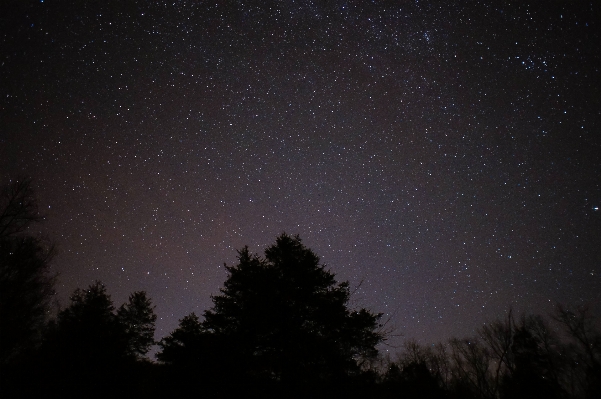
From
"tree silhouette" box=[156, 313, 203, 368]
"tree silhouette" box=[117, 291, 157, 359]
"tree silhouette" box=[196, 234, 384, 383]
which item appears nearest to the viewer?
"tree silhouette" box=[196, 234, 384, 383]

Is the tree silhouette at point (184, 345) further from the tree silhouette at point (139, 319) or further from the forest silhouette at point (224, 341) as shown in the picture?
the tree silhouette at point (139, 319)

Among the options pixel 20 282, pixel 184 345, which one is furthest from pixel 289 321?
pixel 20 282

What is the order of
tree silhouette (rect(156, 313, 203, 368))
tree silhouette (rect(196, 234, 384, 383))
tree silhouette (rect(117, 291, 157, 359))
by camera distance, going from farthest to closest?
tree silhouette (rect(117, 291, 157, 359))
tree silhouette (rect(156, 313, 203, 368))
tree silhouette (rect(196, 234, 384, 383))

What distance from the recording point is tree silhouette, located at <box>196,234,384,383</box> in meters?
9.72

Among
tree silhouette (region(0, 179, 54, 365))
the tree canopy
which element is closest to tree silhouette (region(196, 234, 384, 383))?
the tree canopy

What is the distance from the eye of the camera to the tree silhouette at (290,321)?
972 cm

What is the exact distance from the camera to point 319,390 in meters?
9.09

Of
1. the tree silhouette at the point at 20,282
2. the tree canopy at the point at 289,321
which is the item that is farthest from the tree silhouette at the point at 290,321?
the tree silhouette at the point at 20,282

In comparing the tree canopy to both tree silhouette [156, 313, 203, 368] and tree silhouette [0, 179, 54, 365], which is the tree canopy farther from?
tree silhouette [0, 179, 54, 365]

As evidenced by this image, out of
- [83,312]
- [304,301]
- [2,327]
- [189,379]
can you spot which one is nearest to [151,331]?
[83,312]

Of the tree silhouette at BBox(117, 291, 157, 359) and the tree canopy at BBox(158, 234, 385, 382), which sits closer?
the tree canopy at BBox(158, 234, 385, 382)

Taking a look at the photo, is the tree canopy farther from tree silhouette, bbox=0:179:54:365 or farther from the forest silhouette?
tree silhouette, bbox=0:179:54:365

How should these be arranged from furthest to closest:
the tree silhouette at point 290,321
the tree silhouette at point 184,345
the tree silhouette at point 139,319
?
the tree silhouette at point 139,319
the tree silhouette at point 184,345
the tree silhouette at point 290,321

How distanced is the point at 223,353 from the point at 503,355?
985 inches
